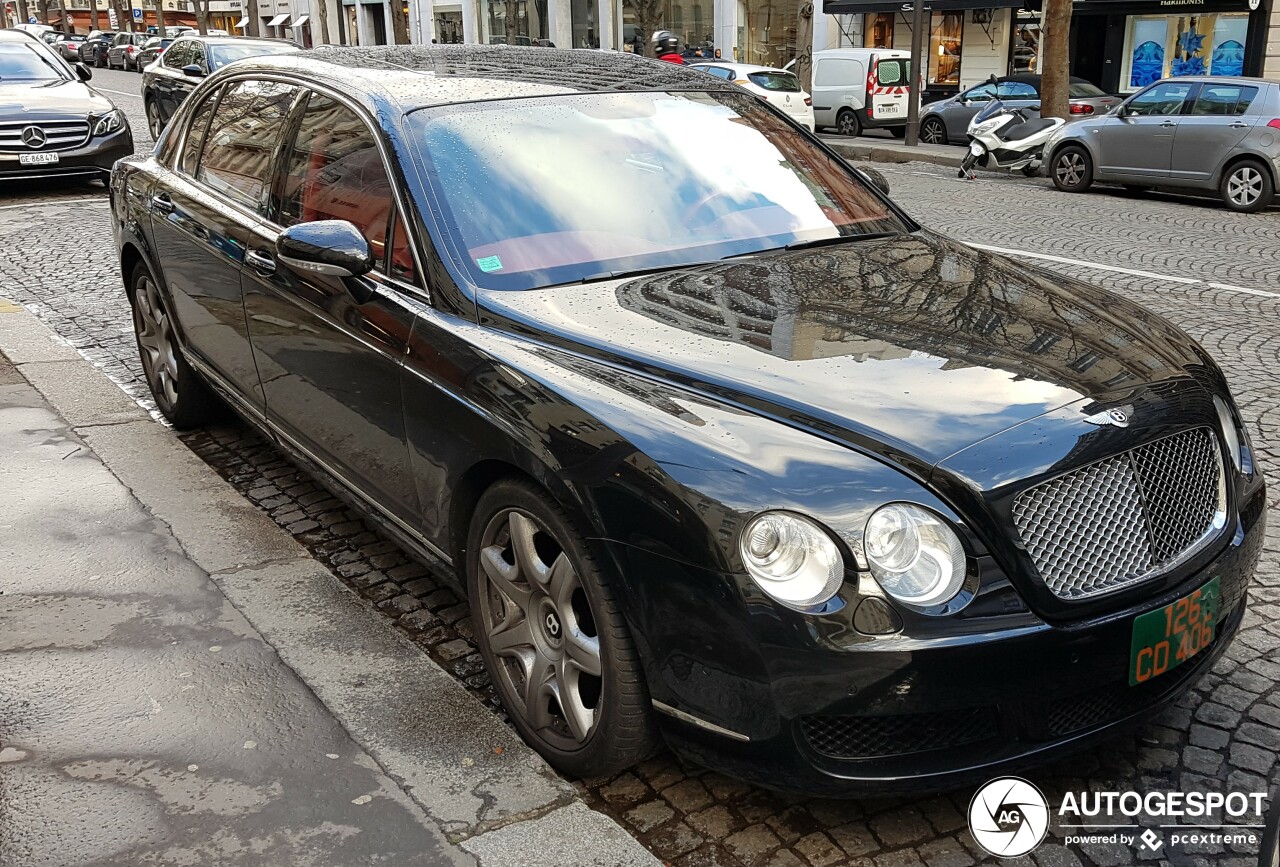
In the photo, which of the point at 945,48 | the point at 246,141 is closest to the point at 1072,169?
the point at 246,141

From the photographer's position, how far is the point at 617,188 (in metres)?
3.63

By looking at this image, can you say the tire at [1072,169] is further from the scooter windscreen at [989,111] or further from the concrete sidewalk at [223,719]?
the concrete sidewalk at [223,719]

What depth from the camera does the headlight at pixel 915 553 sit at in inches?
93.3

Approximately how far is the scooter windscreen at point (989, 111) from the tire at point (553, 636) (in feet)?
52.1

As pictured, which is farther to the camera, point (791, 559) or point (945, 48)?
point (945, 48)

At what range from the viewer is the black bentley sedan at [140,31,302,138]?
17453mm

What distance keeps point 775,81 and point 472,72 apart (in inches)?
779

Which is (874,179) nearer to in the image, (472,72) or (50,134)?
(472,72)

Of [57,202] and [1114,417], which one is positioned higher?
[1114,417]

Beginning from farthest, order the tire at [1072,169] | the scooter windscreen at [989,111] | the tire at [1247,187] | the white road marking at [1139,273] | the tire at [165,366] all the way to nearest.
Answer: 1. the scooter windscreen at [989,111]
2. the tire at [1072,169]
3. the tire at [1247,187]
4. the white road marking at [1139,273]
5. the tire at [165,366]

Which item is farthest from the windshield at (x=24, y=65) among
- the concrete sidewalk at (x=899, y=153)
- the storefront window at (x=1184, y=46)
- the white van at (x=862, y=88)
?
the storefront window at (x=1184, y=46)

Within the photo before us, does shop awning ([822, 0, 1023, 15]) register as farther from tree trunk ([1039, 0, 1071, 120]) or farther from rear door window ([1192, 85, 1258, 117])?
rear door window ([1192, 85, 1258, 117])

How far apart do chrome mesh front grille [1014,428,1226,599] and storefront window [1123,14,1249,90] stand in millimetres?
25986

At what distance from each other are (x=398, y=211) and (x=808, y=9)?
26.8 m
